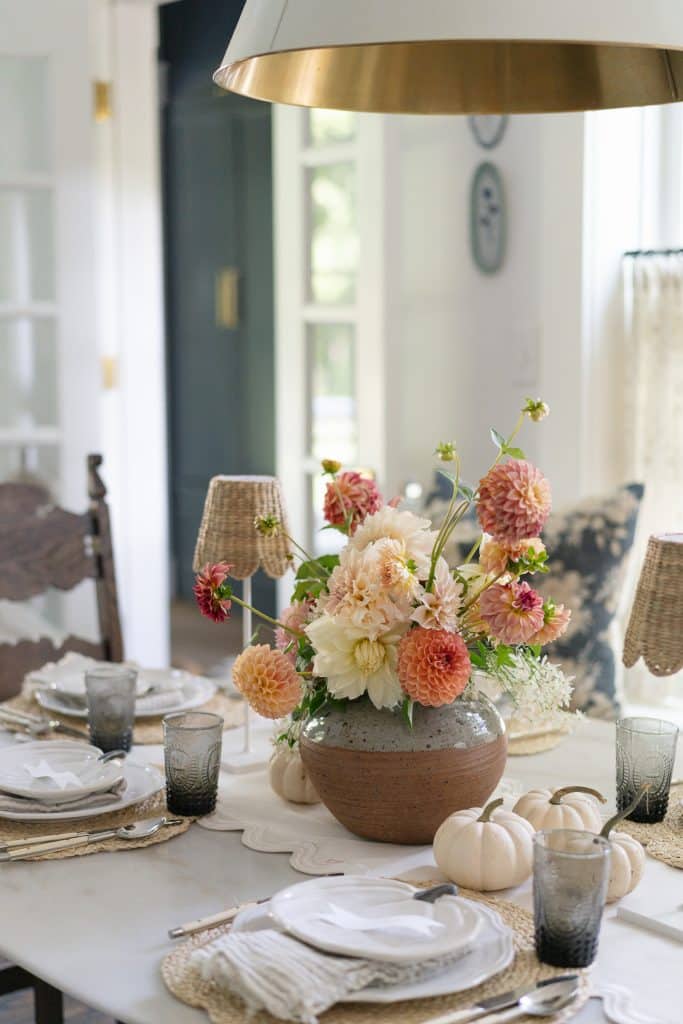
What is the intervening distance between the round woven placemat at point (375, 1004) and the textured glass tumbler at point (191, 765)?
34 cm

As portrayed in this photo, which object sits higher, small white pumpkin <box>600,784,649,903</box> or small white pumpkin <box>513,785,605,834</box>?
small white pumpkin <box>513,785,605,834</box>

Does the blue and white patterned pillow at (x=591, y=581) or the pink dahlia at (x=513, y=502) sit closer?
the pink dahlia at (x=513, y=502)

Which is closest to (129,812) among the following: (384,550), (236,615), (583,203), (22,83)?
(384,550)

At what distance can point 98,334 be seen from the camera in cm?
348

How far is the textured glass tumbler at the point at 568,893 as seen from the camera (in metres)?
1.06

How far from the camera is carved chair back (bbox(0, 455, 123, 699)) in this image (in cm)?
232

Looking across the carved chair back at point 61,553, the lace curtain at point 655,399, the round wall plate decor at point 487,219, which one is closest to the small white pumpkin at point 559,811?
the carved chair back at point 61,553

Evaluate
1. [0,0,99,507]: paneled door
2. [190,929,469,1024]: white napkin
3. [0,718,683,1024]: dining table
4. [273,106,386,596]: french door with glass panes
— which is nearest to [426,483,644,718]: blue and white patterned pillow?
[273,106,386,596]: french door with glass panes

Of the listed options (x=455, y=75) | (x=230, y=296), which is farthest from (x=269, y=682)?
(x=230, y=296)

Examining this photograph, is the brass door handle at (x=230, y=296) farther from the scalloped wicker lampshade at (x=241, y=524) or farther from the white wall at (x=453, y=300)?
the scalloped wicker lampshade at (x=241, y=524)

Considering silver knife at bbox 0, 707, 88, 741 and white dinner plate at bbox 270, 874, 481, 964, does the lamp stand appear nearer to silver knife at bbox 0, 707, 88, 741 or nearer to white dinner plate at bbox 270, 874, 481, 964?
silver knife at bbox 0, 707, 88, 741

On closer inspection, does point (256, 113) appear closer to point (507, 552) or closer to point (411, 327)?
point (411, 327)

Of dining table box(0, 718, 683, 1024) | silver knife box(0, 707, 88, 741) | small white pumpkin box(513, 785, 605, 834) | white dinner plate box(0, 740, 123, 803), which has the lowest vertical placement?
dining table box(0, 718, 683, 1024)

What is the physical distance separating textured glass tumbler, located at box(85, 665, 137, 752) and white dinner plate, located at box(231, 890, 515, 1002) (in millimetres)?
628
